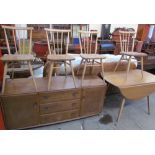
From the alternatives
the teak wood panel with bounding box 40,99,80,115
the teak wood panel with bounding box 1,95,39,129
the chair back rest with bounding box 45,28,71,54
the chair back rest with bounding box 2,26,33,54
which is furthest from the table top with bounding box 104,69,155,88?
the chair back rest with bounding box 2,26,33,54

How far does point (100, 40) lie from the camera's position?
497cm

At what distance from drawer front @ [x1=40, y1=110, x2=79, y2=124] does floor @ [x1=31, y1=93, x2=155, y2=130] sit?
0.09 m

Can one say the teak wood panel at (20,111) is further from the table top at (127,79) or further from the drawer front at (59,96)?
the table top at (127,79)

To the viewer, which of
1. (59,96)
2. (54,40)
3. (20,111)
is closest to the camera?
(20,111)

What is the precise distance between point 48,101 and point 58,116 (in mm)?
298

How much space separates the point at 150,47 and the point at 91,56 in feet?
11.8

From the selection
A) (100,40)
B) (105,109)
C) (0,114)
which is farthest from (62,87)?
(100,40)

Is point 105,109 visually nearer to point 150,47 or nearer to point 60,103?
point 60,103

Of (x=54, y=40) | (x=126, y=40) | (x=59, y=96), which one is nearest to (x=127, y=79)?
(x=126, y=40)

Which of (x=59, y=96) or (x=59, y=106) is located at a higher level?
(x=59, y=96)

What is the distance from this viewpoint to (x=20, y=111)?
6.02 feet

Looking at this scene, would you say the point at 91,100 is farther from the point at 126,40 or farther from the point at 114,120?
the point at 126,40

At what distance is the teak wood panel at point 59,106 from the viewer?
1.94 metres

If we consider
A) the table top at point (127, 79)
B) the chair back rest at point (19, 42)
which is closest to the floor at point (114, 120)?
the table top at point (127, 79)
